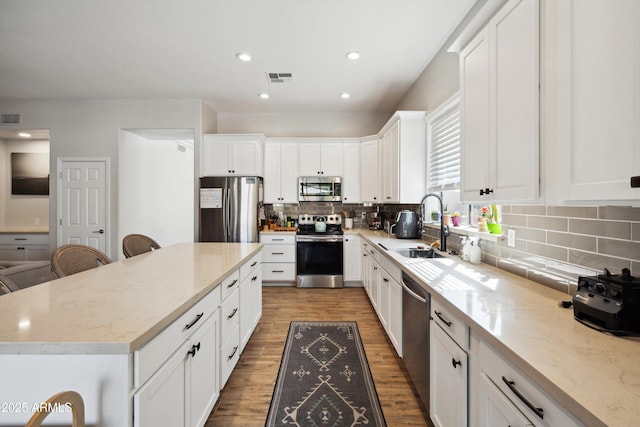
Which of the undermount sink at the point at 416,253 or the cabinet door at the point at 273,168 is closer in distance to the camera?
the undermount sink at the point at 416,253

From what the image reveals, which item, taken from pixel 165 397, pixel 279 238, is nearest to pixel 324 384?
pixel 165 397

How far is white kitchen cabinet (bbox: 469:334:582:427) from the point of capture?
0.73 metres

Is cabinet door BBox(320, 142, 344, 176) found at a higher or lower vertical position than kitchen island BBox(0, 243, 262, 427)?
higher

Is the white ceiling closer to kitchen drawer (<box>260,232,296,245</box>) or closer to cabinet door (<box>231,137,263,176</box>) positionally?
cabinet door (<box>231,137,263,176</box>)

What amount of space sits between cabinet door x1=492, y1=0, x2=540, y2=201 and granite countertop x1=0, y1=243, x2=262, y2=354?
1.58 meters

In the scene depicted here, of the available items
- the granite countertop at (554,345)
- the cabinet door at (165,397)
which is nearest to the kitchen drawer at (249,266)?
the cabinet door at (165,397)

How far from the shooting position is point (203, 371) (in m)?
1.46

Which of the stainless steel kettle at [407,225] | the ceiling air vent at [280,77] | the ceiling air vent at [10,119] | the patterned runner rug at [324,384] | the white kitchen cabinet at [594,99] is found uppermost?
the ceiling air vent at [280,77]

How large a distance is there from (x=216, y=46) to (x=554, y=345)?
11.2 ft

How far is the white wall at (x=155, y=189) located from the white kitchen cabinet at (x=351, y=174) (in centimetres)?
284

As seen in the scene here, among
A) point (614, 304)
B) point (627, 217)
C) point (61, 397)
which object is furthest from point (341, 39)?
point (61, 397)

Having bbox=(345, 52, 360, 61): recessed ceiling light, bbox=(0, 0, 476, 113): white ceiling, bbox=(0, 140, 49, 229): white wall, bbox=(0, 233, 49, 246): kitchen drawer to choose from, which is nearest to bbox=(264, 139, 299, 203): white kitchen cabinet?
bbox=(0, 0, 476, 113): white ceiling

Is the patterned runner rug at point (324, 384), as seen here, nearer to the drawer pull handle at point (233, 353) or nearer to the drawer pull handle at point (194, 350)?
the drawer pull handle at point (233, 353)

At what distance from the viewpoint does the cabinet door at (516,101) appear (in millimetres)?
1160
